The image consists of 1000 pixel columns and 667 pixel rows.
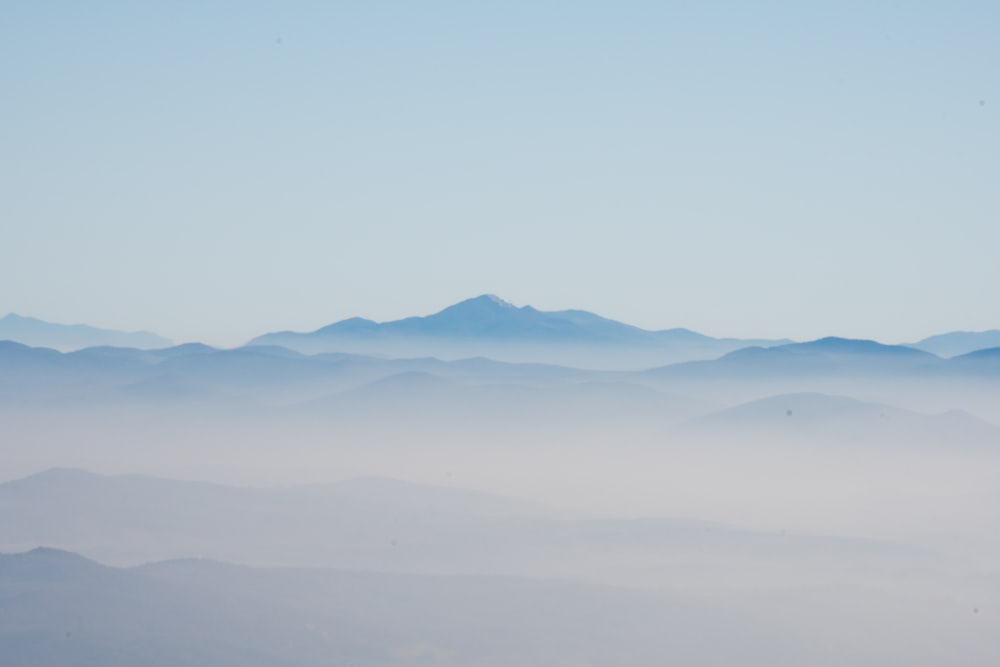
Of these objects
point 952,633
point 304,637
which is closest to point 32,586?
point 304,637

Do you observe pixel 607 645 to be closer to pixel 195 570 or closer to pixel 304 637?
pixel 304 637

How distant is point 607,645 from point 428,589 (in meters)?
40.7

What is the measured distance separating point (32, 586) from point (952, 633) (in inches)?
5764

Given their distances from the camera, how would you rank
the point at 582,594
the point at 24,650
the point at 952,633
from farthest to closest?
1. the point at 582,594
2. the point at 952,633
3. the point at 24,650

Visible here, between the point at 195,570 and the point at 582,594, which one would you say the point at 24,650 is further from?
the point at 582,594

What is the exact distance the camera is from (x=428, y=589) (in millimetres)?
199000

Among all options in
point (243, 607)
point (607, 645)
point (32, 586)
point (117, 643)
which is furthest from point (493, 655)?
point (32, 586)

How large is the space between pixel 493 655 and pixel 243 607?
4371 cm

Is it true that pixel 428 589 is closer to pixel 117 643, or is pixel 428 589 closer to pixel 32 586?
pixel 117 643

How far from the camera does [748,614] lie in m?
185

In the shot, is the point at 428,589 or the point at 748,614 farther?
the point at 428,589

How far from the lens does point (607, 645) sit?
557 feet

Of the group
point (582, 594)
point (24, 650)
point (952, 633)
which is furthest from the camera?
point (582, 594)

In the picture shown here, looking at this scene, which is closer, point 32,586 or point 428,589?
point 32,586
